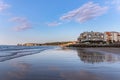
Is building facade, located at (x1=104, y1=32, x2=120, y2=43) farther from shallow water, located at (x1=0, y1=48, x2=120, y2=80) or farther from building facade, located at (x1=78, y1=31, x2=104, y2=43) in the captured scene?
shallow water, located at (x1=0, y1=48, x2=120, y2=80)

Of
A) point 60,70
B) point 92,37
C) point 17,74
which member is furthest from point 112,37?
point 17,74

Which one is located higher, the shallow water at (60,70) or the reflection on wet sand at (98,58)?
the shallow water at (60,70)

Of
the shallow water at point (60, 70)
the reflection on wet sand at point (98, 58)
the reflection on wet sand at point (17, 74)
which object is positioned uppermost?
the reflection on wet sand at point (17, 74)

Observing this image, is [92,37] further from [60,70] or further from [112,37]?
[60,70]

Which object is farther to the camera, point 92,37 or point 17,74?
point 92,37

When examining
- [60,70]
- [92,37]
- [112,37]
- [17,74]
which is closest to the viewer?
A: [17,74]

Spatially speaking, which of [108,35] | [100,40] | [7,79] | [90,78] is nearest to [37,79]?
[7,79]

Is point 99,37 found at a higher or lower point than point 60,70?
higher

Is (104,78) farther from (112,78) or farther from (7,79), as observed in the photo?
(7,79)

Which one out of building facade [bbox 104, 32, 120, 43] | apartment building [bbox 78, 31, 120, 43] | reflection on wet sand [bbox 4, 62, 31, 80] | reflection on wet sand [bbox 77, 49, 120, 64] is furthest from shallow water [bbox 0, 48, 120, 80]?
building facade [bbox 104, 32, 120, 43]

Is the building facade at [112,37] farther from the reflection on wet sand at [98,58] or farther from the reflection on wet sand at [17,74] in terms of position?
the reflection on wet sand at [17,74]

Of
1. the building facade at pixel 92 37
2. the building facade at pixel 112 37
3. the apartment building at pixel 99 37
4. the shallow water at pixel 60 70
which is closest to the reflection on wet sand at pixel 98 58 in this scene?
the shallow water at pixel 60 70

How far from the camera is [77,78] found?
9.32 metres

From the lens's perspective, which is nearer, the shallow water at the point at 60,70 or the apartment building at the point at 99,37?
the shallow water at the point at 60,70
